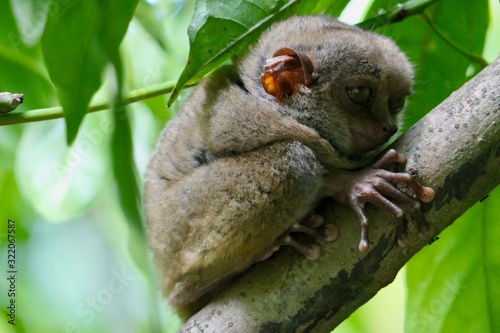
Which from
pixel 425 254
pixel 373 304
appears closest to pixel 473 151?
pixel 425 254

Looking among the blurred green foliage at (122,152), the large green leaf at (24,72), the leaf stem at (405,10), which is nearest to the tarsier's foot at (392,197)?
the blurred green foliage at (122,152)

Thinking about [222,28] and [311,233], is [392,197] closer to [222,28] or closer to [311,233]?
[311,233]

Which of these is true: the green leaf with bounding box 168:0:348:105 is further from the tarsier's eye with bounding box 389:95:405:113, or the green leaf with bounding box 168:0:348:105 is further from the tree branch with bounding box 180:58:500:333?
the tree branch with bounding box 180:58:500:333

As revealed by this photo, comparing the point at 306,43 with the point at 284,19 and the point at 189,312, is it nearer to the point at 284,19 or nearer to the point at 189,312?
the point at 284,19

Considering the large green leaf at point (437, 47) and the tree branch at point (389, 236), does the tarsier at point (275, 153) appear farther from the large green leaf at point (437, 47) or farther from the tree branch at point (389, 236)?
the large green leaf at point (437, 47)

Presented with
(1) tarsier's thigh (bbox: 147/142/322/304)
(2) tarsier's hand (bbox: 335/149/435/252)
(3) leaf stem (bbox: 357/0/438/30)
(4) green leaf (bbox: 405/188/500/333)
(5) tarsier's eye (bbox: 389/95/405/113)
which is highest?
(3) leaf stem (bbox: 357/0/438/30)

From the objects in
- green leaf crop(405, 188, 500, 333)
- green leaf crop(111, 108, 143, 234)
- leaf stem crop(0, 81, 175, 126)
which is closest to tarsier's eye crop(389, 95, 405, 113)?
green leaf crop(405, 188, 500, 333)

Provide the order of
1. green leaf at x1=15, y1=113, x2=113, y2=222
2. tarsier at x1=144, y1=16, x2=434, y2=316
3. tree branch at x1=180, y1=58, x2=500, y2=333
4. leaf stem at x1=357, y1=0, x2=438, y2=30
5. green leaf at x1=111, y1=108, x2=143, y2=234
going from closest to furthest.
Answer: green leaf at x1=111, y1=108, x2=143, y2=234, tree branch at x1=180, y1=58, x2=500, y2=333, tarsier at x1=144, y1=16, x2=434, y2=316, leaf stem at x1=357, y1=0, x2=438, y2=30, green leaf at x1=15, y1=113, x2=113, y2=222
